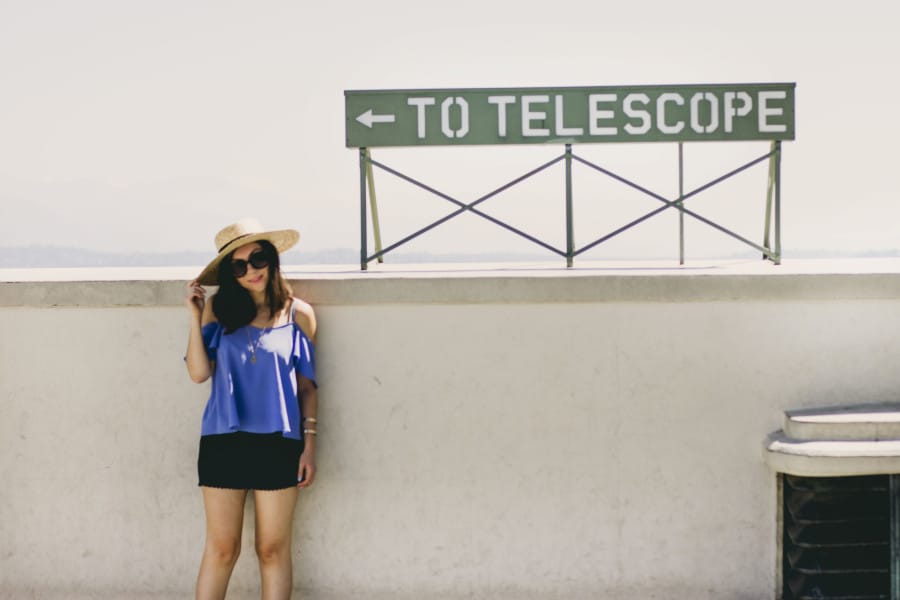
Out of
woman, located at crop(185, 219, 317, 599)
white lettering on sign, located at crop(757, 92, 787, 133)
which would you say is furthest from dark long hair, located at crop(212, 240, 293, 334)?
white lettering on sign, located at crop(757, 92, 787, 133)

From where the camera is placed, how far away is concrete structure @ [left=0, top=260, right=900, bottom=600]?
15.1ft

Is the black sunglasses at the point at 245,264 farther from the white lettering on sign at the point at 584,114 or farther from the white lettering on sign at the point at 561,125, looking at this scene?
the white lettering on sign at the point at 561,125

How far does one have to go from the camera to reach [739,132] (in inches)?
244

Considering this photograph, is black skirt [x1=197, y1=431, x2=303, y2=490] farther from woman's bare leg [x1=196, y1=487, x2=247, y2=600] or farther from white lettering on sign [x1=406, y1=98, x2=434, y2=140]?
white lettering on sign [x1=406, y1=98, x2=434, y2=140]

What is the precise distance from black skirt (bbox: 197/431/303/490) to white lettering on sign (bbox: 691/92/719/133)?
13.0 feet

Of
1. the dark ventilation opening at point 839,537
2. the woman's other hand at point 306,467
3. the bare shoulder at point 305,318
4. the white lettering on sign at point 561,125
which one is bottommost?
the dark ventilation opening at point 839,537

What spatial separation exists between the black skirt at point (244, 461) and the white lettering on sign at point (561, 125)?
3.26m

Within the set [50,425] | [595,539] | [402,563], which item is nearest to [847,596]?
[595,539]

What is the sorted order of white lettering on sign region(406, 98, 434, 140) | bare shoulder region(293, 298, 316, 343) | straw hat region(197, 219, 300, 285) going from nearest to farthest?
1. straw hat region(197, 219, 300, 285)
2. bare shoulder region(293, 298, 316, 343)
3. white lettering on sign region(406, 98, 434, 140)

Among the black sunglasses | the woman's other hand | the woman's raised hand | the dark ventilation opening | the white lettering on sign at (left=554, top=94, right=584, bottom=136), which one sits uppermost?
the white lettering on sign at (left=554, top=94, right=584, bottom=136)

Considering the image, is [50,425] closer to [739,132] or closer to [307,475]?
[307,475]

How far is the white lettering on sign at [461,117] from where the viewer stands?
599 cm

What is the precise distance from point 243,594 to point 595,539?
2.01m

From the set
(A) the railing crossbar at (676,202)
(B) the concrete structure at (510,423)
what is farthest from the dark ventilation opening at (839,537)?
(A) the railing crossbar at (676,202)
